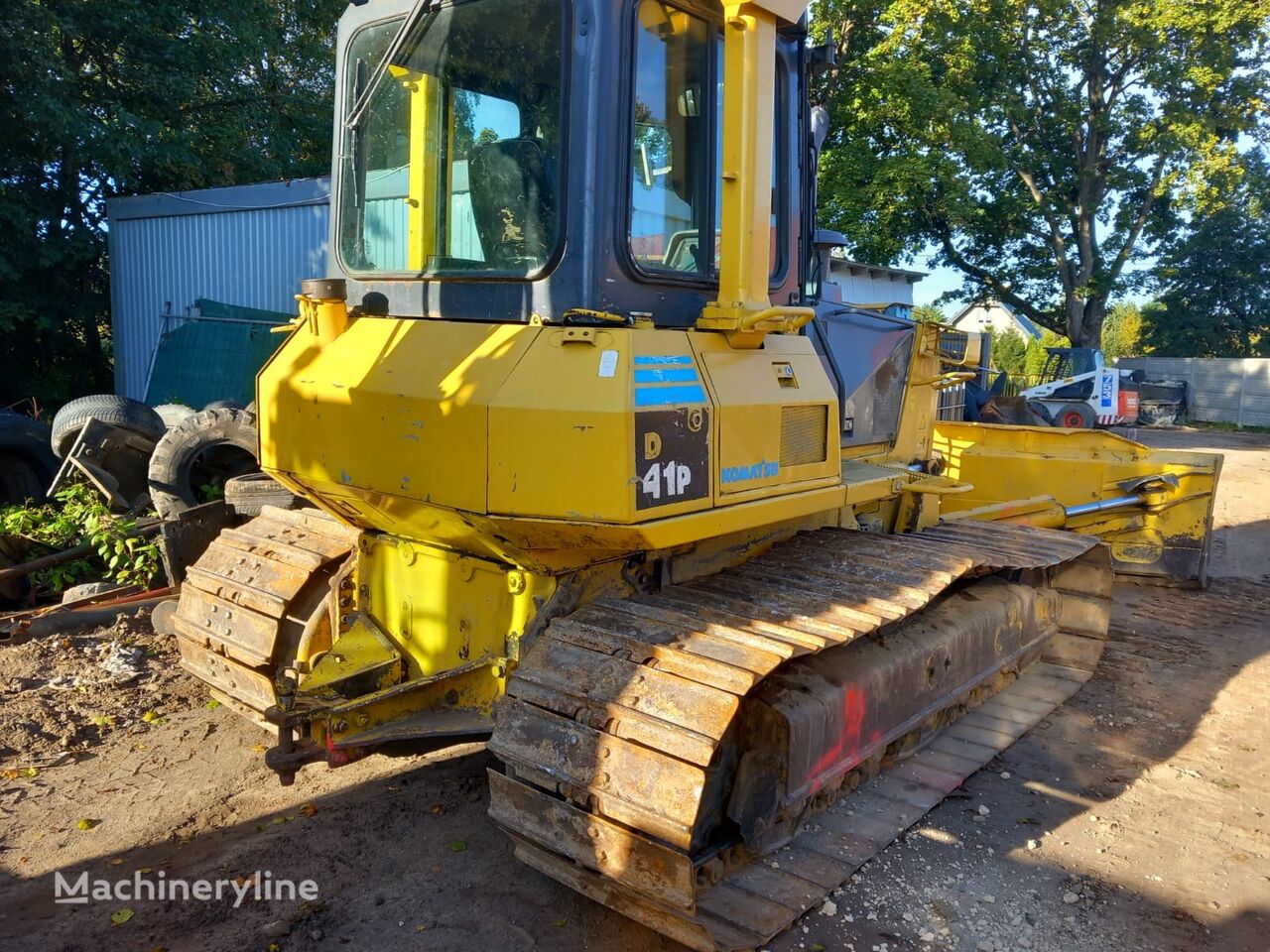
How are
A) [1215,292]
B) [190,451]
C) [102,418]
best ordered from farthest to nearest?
1. [1215,292]
2. [102,418]
3. [190,451]

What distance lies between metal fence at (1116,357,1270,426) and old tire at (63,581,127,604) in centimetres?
3002

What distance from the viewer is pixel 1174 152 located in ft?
79.7

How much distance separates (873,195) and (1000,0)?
757cm

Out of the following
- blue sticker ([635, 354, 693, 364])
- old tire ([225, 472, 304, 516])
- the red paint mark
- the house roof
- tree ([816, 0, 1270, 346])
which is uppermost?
tree ([816, 0, 1270, 346])

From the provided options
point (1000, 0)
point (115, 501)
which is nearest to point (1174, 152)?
point (1000, 0)

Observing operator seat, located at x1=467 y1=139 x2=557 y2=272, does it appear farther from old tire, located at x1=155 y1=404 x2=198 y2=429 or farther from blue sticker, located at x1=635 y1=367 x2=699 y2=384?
old tire, located at x1=155 y1=404 x2=198 y2=429

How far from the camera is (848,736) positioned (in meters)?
3.49

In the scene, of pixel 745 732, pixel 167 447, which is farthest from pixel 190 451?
pixel 745 732

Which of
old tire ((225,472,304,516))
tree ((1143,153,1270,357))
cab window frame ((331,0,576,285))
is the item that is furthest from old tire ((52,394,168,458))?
tree ((1143,153,1270,357))

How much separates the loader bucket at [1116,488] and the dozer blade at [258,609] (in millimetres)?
4788

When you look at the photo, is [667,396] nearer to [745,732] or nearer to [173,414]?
[745,732]

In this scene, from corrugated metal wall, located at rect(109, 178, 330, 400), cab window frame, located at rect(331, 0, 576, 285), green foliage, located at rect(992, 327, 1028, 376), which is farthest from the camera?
green foliage, located at rect(992, 327, 1028, 376)

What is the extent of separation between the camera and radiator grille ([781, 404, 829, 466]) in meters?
3.44

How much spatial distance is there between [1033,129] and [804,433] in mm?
25431
